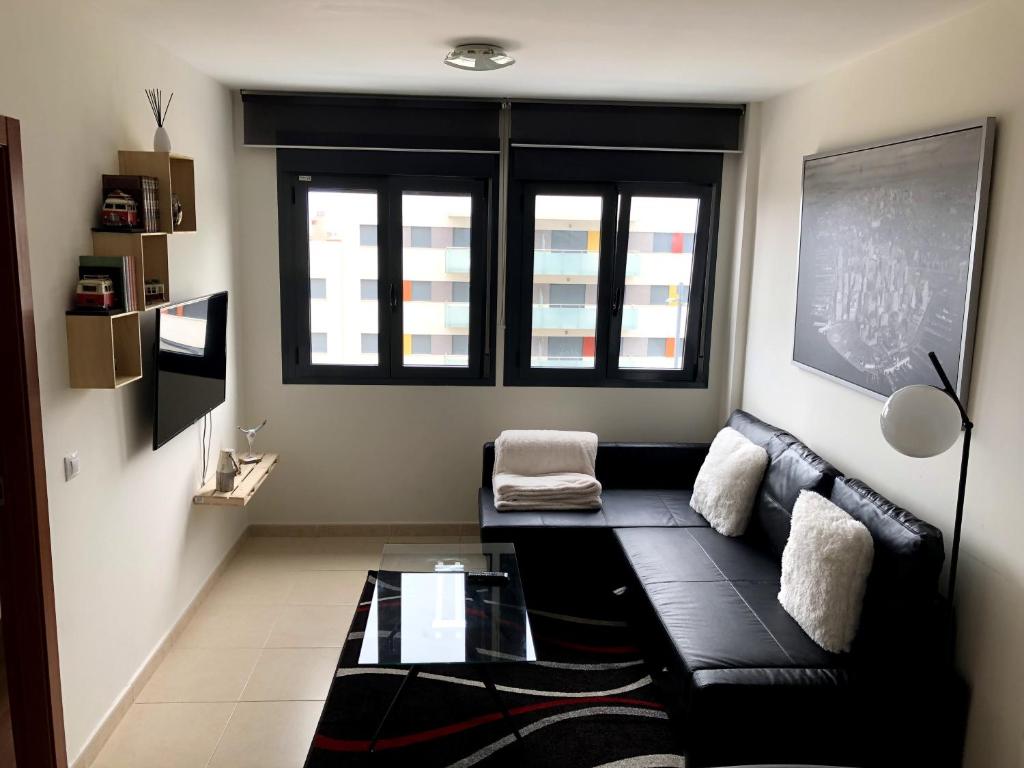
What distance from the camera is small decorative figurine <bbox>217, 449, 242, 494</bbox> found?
13.1ft

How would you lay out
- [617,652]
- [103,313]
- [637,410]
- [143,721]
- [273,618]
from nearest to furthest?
[103,313], [143,721], [617,652], [273,618], [637,410]

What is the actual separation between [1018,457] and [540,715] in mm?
1933

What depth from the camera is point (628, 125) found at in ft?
15.3

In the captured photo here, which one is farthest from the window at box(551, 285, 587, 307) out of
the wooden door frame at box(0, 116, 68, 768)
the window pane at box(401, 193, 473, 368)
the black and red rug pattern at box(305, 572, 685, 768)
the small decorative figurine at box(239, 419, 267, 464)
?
the wooden door frame at box(0, 116, 68, 768)

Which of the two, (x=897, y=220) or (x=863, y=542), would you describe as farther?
(x=897, y=220)

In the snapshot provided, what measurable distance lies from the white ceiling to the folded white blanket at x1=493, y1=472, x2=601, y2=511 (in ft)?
6.81

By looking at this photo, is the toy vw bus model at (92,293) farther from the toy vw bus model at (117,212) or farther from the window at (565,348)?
the window at (565,348)

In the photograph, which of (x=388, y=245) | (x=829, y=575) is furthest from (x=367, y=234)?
(x=829, y=575)

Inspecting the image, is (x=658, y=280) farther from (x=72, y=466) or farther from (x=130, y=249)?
(x=72, y=466)

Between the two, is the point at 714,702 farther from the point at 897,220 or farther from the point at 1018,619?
the point at 897,220

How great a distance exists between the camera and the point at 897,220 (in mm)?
3191

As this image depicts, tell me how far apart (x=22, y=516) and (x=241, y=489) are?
1.56m

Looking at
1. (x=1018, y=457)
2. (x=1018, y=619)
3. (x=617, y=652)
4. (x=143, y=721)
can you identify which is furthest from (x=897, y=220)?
(x=143, y=721)

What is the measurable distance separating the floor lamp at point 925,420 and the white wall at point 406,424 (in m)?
2.46
